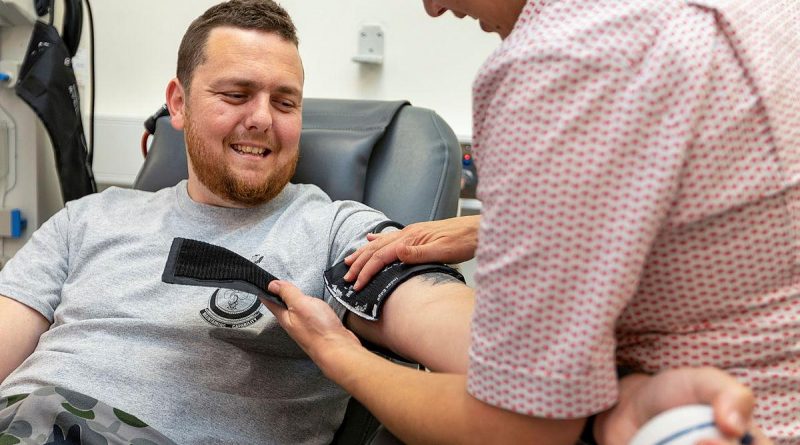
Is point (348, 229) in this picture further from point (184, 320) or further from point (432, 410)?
point (432, 410)

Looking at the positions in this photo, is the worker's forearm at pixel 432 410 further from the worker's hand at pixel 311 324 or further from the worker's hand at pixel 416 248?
the worker's hand at pixel 416 248

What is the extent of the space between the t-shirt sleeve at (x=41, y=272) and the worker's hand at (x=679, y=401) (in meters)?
1.14

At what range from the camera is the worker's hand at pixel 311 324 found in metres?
0.98

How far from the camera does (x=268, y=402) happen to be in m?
1.19

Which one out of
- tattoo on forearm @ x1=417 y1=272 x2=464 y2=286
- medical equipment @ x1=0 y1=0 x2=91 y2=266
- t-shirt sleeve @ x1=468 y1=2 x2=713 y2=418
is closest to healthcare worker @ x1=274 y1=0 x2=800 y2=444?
t-shirt sleeve @ x1=468 y1=2 x2=713 y2=418

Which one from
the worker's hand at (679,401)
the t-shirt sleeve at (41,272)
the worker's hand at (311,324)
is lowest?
the t-shirt sleeve at (41,272)

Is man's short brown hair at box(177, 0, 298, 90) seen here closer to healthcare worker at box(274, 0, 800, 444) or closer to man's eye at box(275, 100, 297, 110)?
man's eye at box(275, 100, 297, 110)

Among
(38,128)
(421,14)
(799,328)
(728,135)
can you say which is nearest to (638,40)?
(728,135)

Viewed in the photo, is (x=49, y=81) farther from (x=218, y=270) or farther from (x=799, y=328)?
(x=799, y=328)

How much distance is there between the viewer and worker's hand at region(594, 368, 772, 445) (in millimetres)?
536

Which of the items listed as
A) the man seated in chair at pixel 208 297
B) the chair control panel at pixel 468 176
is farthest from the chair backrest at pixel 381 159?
the chair control panel at pixel 468 176

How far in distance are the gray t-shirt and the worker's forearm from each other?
1.11ft

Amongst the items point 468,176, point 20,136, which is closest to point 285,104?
point 468,176

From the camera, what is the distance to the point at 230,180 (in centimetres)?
145
